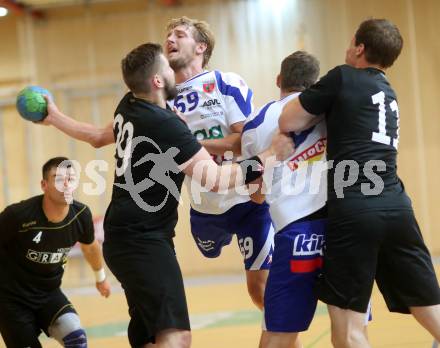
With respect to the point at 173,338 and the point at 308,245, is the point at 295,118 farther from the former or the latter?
the point at 173,338

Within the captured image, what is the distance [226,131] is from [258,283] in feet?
3.90

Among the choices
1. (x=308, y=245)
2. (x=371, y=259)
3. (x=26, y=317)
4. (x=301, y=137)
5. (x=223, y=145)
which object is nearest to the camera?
(x=371, y=259)

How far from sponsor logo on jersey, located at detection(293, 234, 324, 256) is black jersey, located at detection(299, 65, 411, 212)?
0.23 metres

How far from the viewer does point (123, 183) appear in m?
4.16

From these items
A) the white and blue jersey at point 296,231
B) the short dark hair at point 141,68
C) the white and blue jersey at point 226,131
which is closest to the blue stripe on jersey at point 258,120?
the white and blue jersey at point 296,231

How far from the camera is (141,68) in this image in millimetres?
4121

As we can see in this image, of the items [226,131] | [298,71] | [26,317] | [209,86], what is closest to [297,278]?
[298,71]

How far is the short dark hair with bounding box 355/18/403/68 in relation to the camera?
3.91 meters

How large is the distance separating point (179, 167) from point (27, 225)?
1.98 m

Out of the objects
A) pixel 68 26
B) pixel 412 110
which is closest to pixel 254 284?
pixel 412 110

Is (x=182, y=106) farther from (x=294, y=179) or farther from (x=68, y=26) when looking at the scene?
Result: (x=68, y=26)

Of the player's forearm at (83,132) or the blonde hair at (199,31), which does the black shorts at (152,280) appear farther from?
the blonde hair at (199,31)

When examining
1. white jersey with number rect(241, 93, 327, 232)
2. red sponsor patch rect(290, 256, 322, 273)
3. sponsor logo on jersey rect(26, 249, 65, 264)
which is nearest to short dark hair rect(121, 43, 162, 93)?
white jersey with number rect(241, 93, 327, 232)

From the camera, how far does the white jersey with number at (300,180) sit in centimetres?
404
